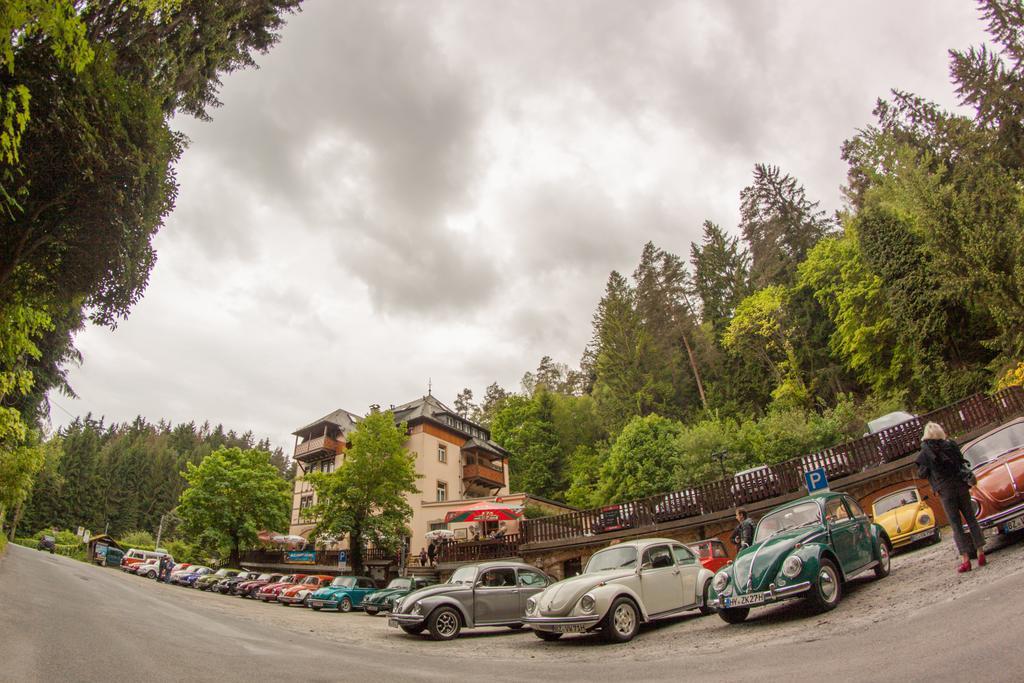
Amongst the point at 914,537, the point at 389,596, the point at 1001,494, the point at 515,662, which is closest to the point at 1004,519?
the point at 1001,494

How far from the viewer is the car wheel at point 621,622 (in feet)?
27.0

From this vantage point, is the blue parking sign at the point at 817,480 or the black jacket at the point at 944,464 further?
the blue parking sign at the point at 817,480

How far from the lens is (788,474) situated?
17.2m

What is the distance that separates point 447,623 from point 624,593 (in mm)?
4627

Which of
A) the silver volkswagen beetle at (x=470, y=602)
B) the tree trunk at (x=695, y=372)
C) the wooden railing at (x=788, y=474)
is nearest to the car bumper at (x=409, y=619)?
the silver volkswagen beetle at (x=470, y=602)

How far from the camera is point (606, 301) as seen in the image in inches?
1961

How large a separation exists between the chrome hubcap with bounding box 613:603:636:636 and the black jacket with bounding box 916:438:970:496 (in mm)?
4838

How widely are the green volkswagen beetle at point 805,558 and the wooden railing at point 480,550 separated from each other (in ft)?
48.9

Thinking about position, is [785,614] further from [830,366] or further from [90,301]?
[830,366]

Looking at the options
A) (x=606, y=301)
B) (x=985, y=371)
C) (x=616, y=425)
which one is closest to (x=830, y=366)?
(x=985, y=371)

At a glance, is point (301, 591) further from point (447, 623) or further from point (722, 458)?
point (722, 458)

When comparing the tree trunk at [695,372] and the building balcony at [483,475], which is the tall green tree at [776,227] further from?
the building balcony at [483,475]

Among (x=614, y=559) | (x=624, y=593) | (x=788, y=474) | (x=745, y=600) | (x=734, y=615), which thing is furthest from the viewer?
(x=788, y=474)

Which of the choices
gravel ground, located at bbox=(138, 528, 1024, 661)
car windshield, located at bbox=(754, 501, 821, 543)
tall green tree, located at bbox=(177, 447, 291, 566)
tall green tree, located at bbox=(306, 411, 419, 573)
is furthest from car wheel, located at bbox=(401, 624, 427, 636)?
tall green tree, located at bbox=(177, 447, 291, 566)
